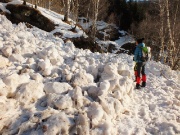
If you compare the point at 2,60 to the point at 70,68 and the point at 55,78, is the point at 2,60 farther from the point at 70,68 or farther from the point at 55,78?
the point at 70,68

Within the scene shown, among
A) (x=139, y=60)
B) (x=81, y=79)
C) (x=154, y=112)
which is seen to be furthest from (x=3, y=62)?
(x=139, y=60)

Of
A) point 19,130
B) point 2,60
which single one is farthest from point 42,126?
point 2,60

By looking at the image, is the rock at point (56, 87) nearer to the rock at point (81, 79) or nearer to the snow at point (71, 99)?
the snow at point (71, 99)

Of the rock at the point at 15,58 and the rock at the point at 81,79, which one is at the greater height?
the rock at the point at 15,58

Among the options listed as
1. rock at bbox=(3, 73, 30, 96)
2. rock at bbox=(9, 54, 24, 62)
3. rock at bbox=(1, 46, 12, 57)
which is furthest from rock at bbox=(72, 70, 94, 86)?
rock at bbox=(1, 46, 12, 57)

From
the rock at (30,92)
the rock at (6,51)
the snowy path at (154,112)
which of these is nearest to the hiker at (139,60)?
the snowy path at (154,112)

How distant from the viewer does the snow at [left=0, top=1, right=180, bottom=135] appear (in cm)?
442

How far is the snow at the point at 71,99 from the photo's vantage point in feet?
14.5

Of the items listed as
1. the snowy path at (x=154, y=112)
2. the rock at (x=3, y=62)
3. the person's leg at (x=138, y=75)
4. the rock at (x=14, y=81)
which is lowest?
the snowy path at (x=154, y=112)

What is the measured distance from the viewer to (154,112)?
588 centimetres

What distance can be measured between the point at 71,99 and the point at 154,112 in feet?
7.27

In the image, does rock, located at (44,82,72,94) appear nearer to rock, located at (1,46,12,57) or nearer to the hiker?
rock, located at (1,46,12,57)

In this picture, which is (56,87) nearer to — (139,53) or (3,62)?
(3,62)

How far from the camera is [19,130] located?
13.7ft
